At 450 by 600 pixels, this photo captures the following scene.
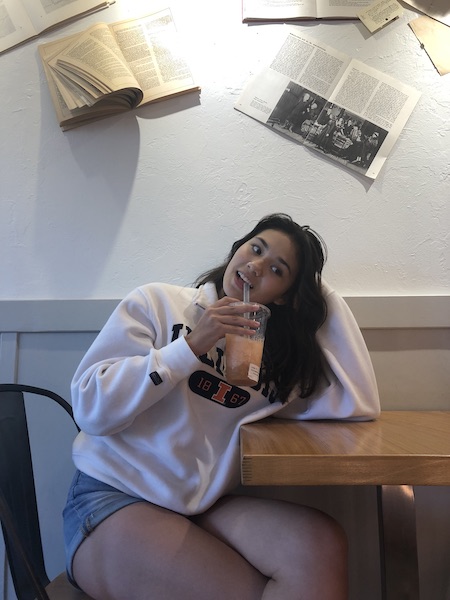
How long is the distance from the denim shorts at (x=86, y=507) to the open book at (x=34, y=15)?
4.46ft

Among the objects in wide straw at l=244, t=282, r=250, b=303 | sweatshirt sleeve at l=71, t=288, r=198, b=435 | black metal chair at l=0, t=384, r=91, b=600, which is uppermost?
wide straw at l=244, t=282, r=250, b=303

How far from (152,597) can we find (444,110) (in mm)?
1554

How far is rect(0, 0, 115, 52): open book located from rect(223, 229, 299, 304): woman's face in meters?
1.00

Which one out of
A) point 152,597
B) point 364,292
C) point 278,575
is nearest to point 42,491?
point 152,597

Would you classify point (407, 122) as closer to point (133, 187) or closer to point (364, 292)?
point (364, 292)

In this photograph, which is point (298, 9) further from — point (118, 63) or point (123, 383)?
point (123, 383)

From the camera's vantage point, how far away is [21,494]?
116 centimetres

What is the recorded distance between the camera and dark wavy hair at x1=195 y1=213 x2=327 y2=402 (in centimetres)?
124

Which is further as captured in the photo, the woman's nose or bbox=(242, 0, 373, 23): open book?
bbox=(242, 0, 373, 23): open book

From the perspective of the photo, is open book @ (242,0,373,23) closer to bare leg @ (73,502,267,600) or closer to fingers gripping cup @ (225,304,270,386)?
fingers gripping cup @ (225,304,270,386)

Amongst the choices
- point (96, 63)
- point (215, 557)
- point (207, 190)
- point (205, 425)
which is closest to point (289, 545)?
point (215, 557)

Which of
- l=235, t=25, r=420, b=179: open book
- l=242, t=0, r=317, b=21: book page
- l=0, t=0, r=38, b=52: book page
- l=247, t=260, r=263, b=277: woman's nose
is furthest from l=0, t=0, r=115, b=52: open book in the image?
l=247, t=260, r=263, b=277: woman's nose

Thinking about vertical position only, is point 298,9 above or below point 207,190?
above

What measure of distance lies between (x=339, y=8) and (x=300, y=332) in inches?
42.4
